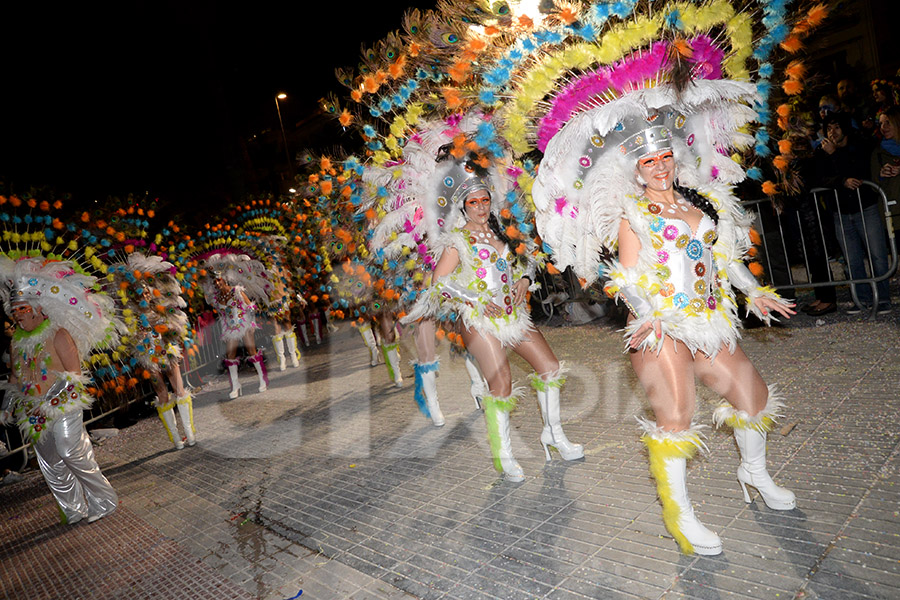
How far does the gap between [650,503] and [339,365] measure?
7.83 metres

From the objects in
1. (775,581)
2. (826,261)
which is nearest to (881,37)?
(826,261)

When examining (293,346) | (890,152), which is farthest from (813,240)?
(293,346)

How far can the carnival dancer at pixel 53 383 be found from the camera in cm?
505

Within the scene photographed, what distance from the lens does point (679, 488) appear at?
2736 mm

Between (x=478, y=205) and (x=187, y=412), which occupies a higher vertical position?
(x=478, y=205)

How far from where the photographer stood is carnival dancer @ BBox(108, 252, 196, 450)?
6500mm

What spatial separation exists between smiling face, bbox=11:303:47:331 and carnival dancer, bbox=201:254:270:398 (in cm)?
446

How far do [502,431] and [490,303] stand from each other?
0.92 m

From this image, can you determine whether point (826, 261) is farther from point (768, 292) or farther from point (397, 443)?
point (397, 443)

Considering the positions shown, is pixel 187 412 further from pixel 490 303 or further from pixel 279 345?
pixel 490 303

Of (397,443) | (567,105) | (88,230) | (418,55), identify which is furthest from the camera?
(88,230)

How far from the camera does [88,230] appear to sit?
618 centimetres

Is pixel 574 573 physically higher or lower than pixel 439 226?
lower

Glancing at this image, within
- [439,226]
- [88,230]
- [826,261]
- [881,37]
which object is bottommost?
[826,261]
